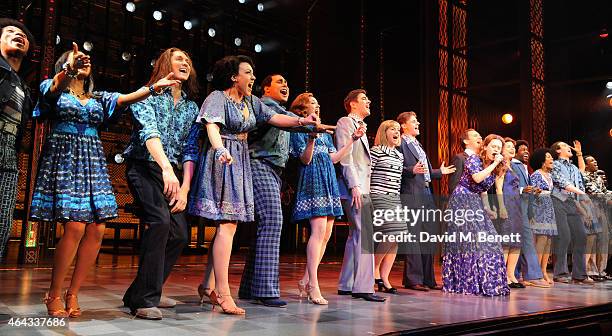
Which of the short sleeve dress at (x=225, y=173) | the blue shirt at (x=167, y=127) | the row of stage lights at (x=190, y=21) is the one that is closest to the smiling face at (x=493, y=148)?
the short sleeve dress at (x=225, y=173)

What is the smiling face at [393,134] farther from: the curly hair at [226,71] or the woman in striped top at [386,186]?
the curly hair at [226,71]

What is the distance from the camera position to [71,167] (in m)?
2.52

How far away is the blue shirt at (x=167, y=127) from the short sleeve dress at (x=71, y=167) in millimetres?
183

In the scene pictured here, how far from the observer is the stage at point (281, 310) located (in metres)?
2.42

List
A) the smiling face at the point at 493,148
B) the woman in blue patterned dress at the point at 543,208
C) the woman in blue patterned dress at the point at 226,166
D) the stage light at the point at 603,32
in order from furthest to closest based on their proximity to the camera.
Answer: the stage light at the point at 603,32
the woman in blue patterned dress at the point at 543,208
the smiling face at the point at 493,148
the woman in blue patterned dress at the point at 226,166

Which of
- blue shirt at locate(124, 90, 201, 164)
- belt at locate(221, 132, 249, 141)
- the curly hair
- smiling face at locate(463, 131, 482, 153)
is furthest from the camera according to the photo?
smiling face at locate(463, 131, 482, 153)

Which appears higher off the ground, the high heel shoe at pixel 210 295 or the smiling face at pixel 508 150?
the smiling face at pixel 508 150

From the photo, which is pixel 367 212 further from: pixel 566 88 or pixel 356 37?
pixel 566 88

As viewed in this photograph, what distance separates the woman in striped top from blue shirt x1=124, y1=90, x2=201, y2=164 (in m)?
1.59

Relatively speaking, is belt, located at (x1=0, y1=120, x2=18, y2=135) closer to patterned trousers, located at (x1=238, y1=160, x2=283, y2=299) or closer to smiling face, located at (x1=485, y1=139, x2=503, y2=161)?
patterned trousers, located at (x1=238, y1=160, x2=283, y2=299)

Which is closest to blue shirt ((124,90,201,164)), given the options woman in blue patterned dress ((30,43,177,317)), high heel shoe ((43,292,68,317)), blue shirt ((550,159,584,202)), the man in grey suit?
woman in blue patterned dress ((30,43,177,317))

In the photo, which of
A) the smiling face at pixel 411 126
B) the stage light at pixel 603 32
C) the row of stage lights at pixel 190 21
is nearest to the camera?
the smiling face at pixel 411 126

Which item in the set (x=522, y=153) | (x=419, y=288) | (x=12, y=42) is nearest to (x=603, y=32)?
(x=522, y=153)

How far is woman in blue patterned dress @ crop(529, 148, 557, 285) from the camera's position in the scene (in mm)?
5387
